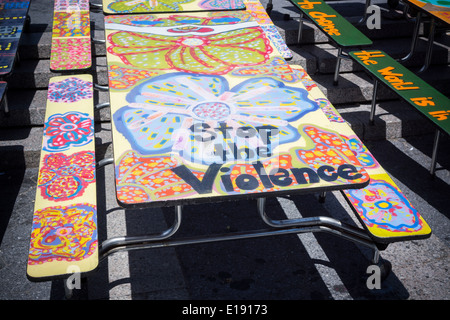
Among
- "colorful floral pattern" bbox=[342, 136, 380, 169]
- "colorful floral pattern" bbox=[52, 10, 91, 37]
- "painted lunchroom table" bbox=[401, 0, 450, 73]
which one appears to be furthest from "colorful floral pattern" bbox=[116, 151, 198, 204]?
"painted lunchroom table" bbox=[401, 0, 450, 73]

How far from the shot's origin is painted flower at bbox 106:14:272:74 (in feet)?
11.8

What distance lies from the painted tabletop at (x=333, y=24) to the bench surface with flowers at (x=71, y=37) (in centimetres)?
209

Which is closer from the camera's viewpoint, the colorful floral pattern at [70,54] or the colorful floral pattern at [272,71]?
the colorful floral pattern at [272,71]

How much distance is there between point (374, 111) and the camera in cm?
485

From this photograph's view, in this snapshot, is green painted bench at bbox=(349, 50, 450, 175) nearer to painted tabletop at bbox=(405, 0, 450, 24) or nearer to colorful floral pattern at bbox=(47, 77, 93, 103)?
painted tabletop at bbox=(405, 0, 450, 24)

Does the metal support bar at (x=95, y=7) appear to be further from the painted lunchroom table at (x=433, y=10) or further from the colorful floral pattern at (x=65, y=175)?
the painted lunchroom table at (x=433, y=10)

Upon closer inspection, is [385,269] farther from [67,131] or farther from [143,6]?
[143,6]

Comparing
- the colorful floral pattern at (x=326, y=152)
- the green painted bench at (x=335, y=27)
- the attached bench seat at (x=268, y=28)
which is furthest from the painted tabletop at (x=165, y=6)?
the colorful floral pattern at (x=326, y=152)

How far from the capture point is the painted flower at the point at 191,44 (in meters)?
3.59

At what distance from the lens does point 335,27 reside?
495cm

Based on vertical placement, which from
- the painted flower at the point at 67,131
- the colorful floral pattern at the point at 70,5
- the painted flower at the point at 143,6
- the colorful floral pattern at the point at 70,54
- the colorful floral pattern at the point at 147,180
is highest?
the painted flower at the point at 143,6

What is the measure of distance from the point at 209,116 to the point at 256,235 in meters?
0.75

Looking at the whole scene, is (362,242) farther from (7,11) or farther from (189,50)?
(7,11)
